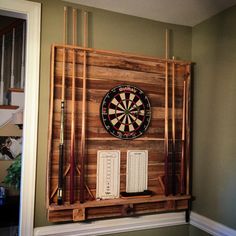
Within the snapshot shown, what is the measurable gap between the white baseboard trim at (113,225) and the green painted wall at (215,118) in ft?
0.91

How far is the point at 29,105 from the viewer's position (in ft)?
6.72

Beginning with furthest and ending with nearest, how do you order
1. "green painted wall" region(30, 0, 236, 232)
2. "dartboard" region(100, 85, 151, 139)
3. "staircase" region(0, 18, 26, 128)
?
"staircase" region(0, 18, 26, 128)
"dartboard" region(100, 85, 151, 139)
"green painted wall" region(30, 0, 236, 232)

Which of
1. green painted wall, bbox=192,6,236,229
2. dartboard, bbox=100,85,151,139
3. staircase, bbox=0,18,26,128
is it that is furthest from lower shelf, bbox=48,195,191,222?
staircase, bbox=0,18,26,128

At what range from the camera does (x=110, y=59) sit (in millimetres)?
2271

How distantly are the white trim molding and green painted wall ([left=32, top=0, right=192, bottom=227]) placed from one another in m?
0.04

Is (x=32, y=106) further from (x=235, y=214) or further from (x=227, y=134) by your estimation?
(x=235, y=214)

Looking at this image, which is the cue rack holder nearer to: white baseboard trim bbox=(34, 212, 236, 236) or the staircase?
white baseboard trim bbox=(34, 212, 236, 236)

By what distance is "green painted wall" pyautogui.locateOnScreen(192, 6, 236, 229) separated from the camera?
216 centimetres

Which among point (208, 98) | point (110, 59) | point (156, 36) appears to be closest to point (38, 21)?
point (110, 59)

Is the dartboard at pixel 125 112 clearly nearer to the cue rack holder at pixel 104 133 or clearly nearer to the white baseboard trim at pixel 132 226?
the cue rack holder at pixel 104 133

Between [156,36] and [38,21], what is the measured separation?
3.47ft

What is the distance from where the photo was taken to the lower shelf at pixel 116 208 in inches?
79.0

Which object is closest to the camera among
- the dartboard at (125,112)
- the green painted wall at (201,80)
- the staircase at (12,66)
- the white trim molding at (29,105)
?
the white trim molding at (29,105)

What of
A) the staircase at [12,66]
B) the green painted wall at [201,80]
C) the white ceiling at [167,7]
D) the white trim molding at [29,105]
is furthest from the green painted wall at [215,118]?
the staircase at [12,66]
